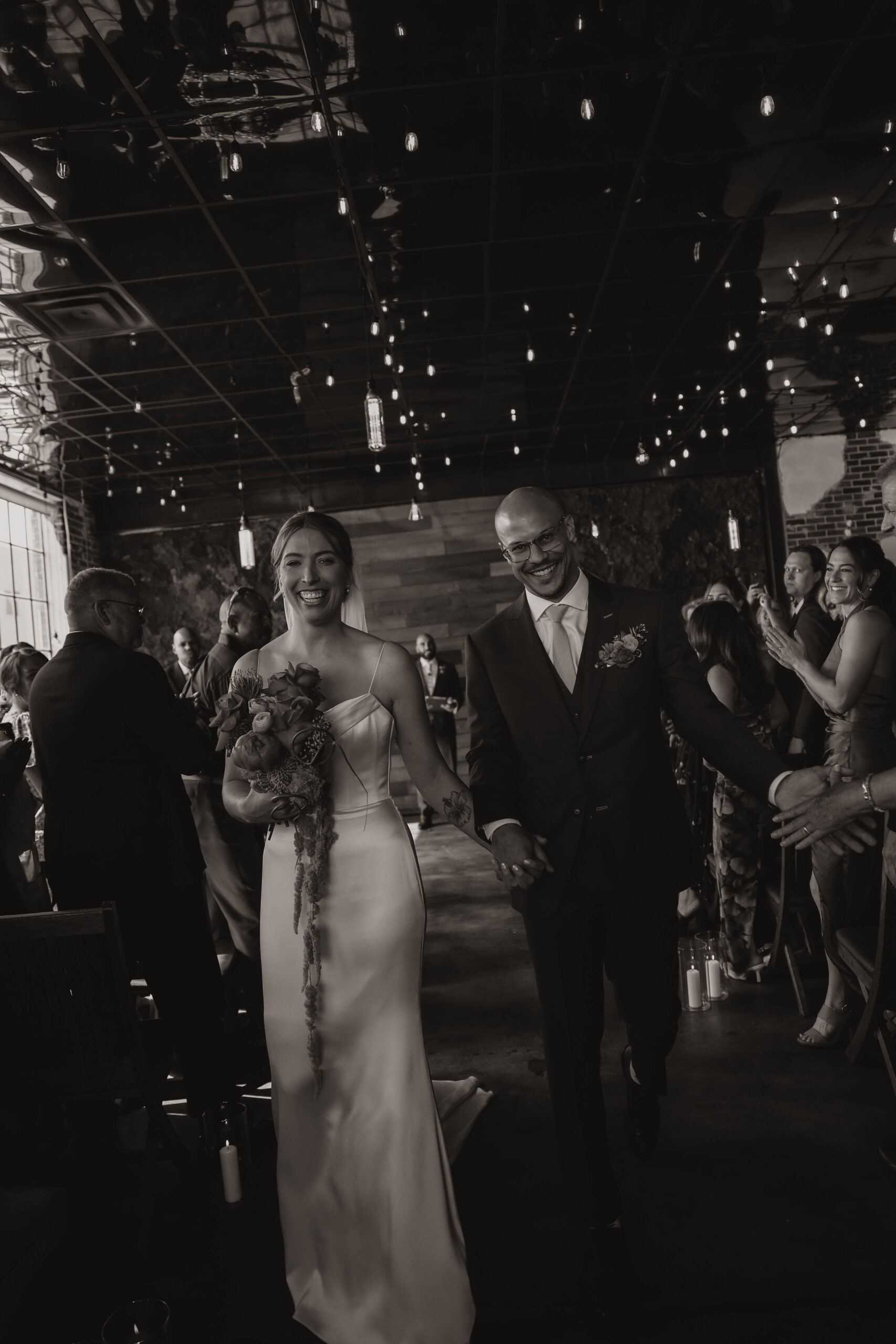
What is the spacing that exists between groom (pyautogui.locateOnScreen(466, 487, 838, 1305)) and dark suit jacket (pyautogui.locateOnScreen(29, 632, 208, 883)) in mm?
1237

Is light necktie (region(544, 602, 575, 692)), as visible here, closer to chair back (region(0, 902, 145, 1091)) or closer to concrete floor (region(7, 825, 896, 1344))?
chair back (region(0, 902, 145, 1091))

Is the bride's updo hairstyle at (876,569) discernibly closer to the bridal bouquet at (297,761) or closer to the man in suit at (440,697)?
the bridal bouquet at (297,761)

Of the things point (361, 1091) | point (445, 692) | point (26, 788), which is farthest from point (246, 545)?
point (361, 1091)

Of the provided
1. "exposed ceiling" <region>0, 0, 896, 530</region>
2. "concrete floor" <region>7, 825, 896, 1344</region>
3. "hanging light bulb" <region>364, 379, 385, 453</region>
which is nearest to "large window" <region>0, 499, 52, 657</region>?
"exposed ceiling" <region>0, 0, 896, 530</region>

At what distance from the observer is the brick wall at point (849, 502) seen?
13.8 meters

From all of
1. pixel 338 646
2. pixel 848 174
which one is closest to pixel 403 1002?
pixel 338 646

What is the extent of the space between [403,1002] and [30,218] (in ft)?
17.9

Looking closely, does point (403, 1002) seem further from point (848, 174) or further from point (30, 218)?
point (848, 174)

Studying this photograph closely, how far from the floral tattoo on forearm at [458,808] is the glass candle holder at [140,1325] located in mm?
1305

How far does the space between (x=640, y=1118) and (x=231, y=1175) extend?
4.35 ft

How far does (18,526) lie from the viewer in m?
12.4

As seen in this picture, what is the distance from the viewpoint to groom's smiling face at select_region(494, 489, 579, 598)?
8.96 ft

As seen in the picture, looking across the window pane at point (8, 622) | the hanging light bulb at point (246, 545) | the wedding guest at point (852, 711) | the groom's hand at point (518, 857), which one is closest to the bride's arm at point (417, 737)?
the groom's hand at point (518, 857)

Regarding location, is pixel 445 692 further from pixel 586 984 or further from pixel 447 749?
pixel 586 984
